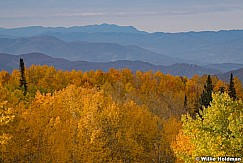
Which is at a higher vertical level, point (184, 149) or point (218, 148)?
point (218, 148)

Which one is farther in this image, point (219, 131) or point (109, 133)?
point (109, 133)

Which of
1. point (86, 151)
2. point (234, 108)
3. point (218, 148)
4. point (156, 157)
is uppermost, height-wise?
point (234, 108)

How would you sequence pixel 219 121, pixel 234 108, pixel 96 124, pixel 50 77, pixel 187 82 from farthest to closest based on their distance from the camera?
pixel 187 82 < pixel 50 77 < pixel 96 124 < pixel 234 108 < pixel 219 121

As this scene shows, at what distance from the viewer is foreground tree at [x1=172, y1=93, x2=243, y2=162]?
27141 millimetres

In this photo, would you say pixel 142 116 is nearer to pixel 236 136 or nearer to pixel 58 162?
pixel 58 162

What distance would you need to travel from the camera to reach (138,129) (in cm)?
5597

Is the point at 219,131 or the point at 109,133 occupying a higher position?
the point at 219,131

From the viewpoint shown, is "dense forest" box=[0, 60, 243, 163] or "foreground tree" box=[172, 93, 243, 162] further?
"dense forest" box=[0, 60, 243, 163]

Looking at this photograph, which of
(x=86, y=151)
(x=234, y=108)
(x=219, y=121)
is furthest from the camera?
(x=86, y=151)

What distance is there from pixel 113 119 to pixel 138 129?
5654 mm

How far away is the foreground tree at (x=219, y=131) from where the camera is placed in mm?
27141

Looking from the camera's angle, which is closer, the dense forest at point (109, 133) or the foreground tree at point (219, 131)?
the foreground tree at point (219, 131)

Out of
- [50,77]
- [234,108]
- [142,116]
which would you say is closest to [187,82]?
[50,77]

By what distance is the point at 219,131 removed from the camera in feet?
95.6
